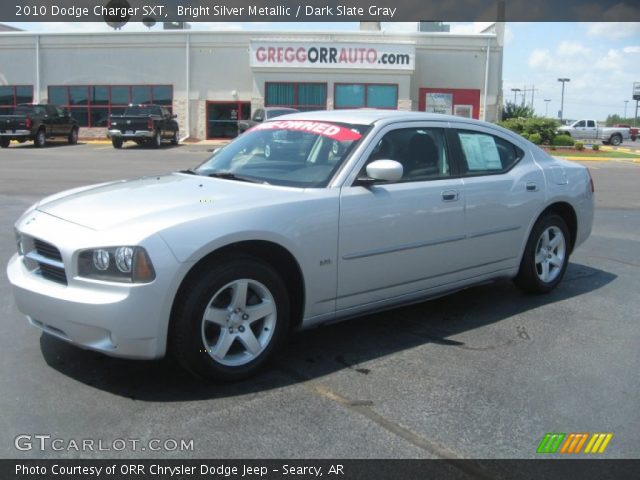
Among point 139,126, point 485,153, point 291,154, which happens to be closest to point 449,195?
point 485,153

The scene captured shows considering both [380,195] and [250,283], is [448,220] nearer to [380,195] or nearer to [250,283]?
[380,195]

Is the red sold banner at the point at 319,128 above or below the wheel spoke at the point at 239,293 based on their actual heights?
above

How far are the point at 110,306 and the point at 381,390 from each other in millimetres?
1627

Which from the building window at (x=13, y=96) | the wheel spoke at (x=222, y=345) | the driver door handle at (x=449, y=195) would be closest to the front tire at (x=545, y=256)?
the driver door handle at (x=449, y=195)

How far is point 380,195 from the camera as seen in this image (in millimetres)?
4465

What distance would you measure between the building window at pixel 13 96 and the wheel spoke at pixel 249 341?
3547 centimetres

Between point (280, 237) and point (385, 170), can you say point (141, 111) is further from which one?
point (280, 237)

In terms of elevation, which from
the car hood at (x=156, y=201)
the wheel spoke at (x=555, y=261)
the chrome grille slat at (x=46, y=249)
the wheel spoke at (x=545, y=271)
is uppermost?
the car hood at (x=156, y=201)

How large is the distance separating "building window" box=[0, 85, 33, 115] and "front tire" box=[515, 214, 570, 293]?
114 ft

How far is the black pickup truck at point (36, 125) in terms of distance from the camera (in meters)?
26.6

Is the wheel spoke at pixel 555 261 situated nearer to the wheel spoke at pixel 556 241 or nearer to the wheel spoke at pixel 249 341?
the wheel spoke at pixel 556 241

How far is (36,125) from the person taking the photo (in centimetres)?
2717

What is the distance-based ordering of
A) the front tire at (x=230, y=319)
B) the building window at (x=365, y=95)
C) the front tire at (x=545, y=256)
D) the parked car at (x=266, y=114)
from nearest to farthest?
the front tire at (x=230, y=319), the front tire at (x=545, y=256), the parked car at (x=266, y=114), the building window at (x=365, y=95)
